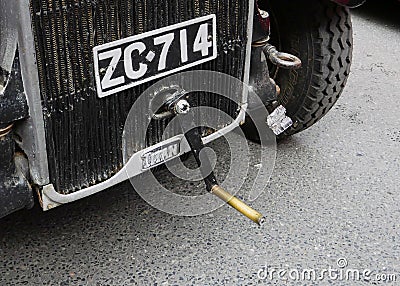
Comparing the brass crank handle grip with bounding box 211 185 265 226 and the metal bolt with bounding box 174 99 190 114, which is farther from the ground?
the metal bolt with bounding box 174 99 190 114

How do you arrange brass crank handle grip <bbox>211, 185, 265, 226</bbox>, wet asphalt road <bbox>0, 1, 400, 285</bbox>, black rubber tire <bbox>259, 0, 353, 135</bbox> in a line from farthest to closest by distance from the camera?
black rubber tire <bbox>259, 0, 353, 135</bbox> → wet asphalt road <bbox>0, 1, 400, 285</bbox> → brass crank handle grip <bbox>211, 185, 265, 226</bbox>

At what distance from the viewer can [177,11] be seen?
1.85 metres

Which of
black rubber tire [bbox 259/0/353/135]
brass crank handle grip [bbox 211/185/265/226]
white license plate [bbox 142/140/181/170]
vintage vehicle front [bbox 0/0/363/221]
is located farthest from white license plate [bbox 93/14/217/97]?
black rubber tire [bbox 259/0/353/135]

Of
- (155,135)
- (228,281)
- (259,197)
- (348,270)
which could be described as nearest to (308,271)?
(348,270)

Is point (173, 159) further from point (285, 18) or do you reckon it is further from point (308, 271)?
point (285, 18)

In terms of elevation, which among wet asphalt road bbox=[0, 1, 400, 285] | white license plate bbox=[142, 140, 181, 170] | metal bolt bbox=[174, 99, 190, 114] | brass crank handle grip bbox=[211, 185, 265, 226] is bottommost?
wet asphalt road bbox=[0, 1, 400, 285]

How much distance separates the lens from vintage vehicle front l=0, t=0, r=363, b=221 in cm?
164

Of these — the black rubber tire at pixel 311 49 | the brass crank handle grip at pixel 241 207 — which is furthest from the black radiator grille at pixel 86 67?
the black rubber tire at pixel 311 49

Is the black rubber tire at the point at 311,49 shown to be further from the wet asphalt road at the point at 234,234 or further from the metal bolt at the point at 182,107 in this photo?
the metal bolt at the point at 182,107

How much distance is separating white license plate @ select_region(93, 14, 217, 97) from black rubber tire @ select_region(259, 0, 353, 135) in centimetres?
67

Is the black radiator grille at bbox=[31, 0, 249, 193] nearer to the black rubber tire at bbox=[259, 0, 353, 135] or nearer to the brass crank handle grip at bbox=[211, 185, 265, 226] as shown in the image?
the brass crank handle grip at bbox=[211, 185, 265, 226]

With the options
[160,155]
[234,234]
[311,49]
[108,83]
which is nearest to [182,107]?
[160,155]

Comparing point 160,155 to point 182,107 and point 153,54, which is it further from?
point 153,54

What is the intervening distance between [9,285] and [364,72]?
8.33 feet
